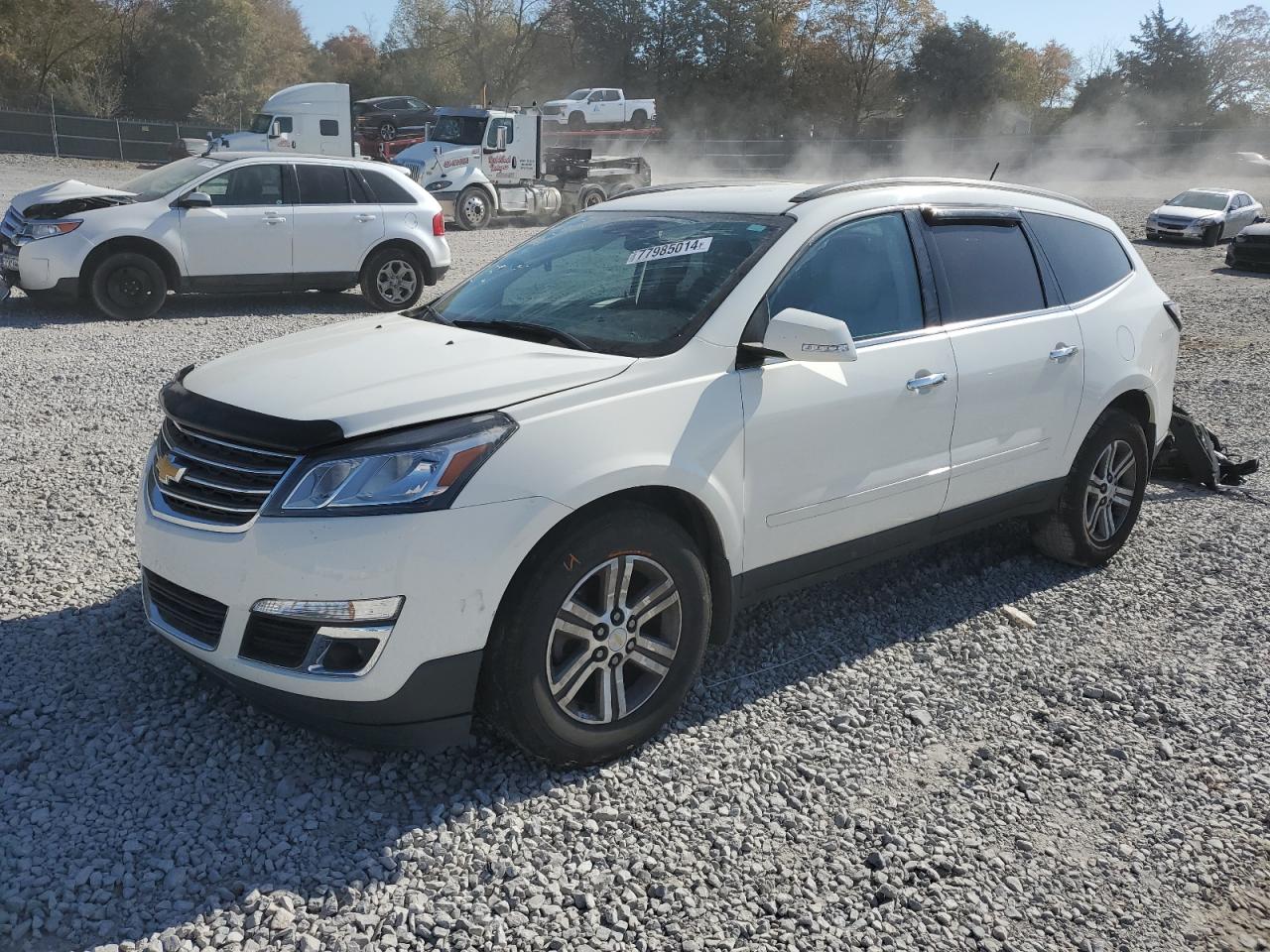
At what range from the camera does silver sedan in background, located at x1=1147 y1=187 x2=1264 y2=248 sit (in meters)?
25.0

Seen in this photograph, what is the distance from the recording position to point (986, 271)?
4590 millimetres

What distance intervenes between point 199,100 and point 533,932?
5382 centimetres

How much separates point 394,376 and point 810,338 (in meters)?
1.35

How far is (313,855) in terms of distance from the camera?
2945 millimetres

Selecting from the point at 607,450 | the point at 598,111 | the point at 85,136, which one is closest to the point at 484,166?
the point at 598,111

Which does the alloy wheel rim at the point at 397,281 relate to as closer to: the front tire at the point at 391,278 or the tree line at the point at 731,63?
the front tire at the point at 391,278

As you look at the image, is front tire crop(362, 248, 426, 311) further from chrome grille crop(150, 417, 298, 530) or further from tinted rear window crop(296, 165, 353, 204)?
chrome grille crop(150, 417, 298, 530)

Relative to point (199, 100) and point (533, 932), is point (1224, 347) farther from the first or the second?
point (199, 100)

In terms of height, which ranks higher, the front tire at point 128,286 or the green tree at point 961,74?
the green tree at point 961,74

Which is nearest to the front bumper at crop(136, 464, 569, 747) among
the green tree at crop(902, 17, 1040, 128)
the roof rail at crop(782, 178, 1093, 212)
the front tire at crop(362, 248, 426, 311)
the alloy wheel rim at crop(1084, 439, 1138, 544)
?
the roof rail at crop(782, 178, 1093, 212)

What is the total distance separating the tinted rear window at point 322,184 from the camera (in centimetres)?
1189

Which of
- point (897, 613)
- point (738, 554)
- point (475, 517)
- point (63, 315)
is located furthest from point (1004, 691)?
point (63, 315)

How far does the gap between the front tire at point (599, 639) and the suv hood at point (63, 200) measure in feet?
32.1

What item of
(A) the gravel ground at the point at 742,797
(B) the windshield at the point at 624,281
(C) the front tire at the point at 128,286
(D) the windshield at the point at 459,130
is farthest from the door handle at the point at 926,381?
(D) the windshield at the point at 459,130
